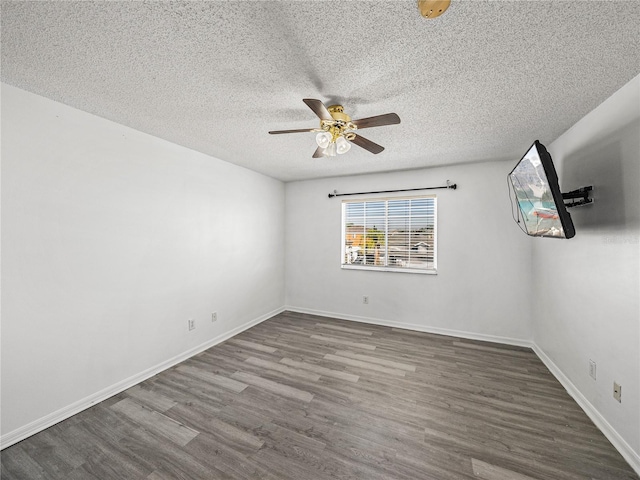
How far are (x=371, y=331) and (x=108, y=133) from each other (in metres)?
3.78

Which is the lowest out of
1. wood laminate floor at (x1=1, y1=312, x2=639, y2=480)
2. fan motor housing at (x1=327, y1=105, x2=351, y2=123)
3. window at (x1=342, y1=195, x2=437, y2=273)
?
wood laminate floor at (x1=1, y1=312, x2=639, y2=480)

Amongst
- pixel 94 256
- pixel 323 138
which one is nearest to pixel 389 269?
pixel 323 138

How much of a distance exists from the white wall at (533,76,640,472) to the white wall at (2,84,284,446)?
374cm

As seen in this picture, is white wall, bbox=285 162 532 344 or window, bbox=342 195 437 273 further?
window, bbox=342 195 437 273

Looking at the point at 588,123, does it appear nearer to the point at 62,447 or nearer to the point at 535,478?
the point at 535,478

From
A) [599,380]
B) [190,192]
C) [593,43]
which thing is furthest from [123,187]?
[599,380]

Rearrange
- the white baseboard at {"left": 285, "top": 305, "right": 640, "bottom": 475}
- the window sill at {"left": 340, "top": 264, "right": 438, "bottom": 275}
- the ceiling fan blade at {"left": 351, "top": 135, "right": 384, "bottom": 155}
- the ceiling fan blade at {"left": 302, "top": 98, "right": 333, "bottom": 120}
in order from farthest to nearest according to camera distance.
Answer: the window sill at {"left": 340, "top": 264, "right": 438, "bottom": 275}, the ceiling fan blade at {"left": 351, "top": 135, "right": 384, "bottom": 155}, the white baseboard at {"left": 285, "top": 305, "right": 640, "bottom": 475}, the ceiling fan blade at {"left": 302, "top": 98, "right": 333, "bottom": 120}

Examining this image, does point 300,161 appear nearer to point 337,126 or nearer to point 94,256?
point 337,126

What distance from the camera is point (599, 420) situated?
188 centimetres

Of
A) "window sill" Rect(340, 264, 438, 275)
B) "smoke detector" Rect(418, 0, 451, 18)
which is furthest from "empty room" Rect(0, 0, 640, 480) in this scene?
"window sill" Rect(340, 264, 438, 275)

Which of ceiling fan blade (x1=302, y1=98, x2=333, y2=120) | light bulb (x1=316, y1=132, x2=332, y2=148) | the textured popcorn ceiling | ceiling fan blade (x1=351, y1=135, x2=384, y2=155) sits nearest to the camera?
the textured popcorn ceiling

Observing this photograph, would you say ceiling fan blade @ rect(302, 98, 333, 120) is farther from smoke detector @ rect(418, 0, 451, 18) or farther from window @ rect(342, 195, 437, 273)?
window @ rect(342, 195, 437, 273)

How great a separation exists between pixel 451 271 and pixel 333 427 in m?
2.62

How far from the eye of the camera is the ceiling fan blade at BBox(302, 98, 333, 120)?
1517 millimetres
